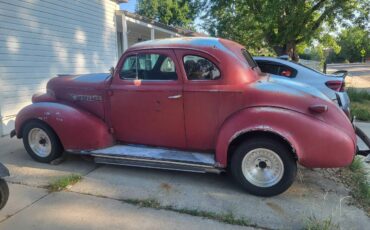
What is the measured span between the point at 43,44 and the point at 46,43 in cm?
12

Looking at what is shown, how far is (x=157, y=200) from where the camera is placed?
13.3 feet

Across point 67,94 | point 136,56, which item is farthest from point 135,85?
point 67,94

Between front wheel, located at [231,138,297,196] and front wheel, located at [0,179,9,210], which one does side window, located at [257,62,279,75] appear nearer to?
front wheel, located at [231,138,297,196]

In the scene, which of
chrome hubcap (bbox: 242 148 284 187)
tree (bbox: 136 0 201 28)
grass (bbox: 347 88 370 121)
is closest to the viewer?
chrome hubcap (bbox: 242 148 284 187)

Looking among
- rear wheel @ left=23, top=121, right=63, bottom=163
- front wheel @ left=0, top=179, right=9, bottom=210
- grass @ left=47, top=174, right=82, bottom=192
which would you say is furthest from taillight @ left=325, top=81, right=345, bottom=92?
front wheel @ left=0, top=179, right=9, bottom=210

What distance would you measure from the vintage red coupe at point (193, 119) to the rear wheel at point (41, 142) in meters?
0.02

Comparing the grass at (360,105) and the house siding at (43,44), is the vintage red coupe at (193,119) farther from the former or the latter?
the grass at (360,105)

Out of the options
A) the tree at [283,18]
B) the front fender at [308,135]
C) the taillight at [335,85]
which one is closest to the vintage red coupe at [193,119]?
the front fender at [308,135]

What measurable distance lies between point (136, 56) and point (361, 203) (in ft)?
11.8

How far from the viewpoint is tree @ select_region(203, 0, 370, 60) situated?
14148 millimetres

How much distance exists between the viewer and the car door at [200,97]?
4406 millimetres

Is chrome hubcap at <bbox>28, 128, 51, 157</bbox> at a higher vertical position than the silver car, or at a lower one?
lower

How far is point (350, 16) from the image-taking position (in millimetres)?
15789

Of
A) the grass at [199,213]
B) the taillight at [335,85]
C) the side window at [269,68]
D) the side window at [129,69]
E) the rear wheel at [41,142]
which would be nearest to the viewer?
the grass at [199,213]
